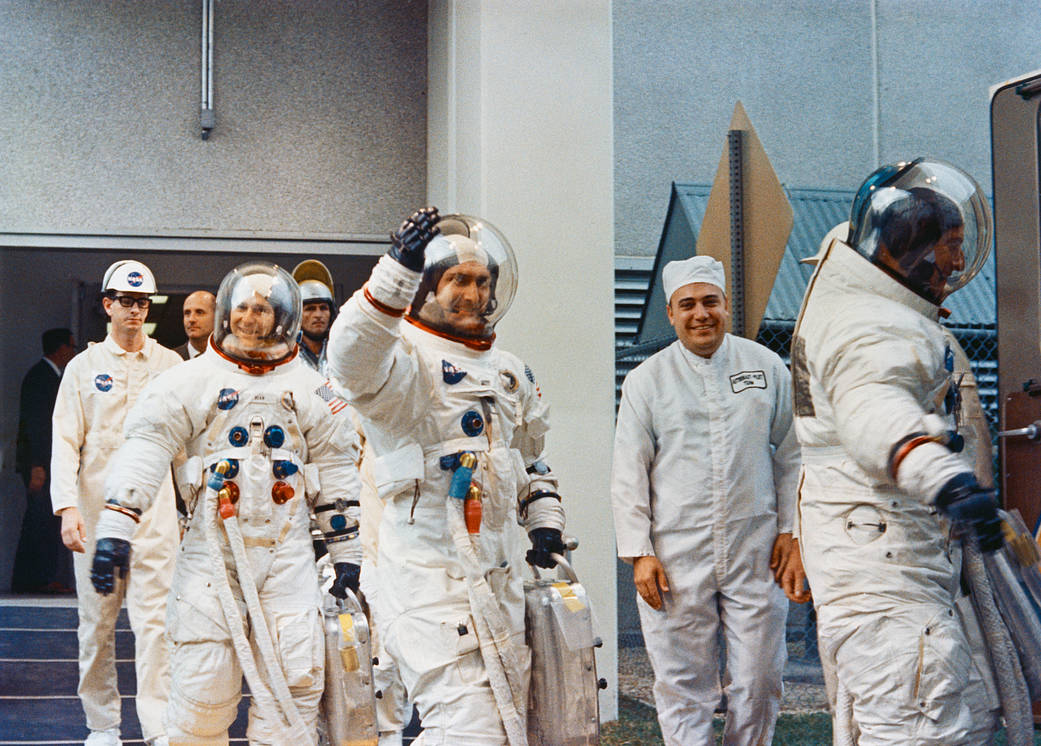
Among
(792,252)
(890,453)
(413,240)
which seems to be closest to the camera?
(890,453)

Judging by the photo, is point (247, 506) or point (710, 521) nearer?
point (247, 506)

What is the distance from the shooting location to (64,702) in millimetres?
5977

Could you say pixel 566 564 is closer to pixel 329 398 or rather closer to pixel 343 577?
pixel 343 577

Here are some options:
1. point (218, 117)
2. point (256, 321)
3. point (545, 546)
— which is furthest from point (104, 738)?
point (218, 117)

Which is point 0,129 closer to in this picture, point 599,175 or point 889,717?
point 599,175

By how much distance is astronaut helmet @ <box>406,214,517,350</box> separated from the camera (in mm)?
3291

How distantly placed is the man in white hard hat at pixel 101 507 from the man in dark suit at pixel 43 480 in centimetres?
243

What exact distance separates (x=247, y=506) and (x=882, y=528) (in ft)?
6.90

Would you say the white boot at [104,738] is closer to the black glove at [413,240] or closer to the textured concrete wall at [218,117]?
the textured concrete wall at [218,117]

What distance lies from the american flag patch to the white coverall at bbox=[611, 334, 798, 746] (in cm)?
105

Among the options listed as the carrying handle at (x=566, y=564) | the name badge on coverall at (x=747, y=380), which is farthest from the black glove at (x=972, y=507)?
the name badge on coverall at (x=747, y=380)

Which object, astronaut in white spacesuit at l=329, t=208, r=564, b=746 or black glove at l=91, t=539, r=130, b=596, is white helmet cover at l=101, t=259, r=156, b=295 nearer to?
black glove at l=91, t=539, r=130, b=596

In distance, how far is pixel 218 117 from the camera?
24.3 ft

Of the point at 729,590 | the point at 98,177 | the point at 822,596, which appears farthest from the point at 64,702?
the point at 822,596
